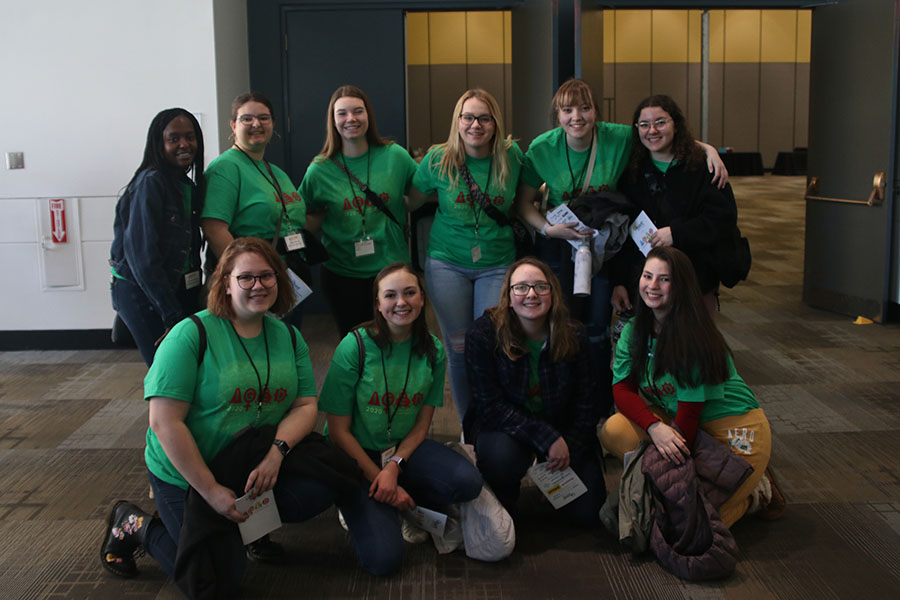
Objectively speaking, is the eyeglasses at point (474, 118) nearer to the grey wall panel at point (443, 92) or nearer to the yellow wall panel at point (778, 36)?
the grey wall panel at point (443, 92)

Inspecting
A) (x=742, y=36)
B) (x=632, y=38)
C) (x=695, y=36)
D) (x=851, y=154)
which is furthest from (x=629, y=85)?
(x=851, y=154)

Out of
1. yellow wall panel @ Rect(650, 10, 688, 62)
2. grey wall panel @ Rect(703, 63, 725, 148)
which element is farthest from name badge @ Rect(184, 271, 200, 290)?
grey wall panel @ Rect(703, 63, 725, 148)

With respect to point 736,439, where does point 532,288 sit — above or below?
above

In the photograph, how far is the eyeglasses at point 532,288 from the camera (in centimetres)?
291

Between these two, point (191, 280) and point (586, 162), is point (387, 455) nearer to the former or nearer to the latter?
point (191, 280)

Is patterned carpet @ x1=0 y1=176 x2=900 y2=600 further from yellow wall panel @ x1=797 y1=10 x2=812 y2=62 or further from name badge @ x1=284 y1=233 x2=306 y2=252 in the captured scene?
yellow wall panel @ x1=797 y1=10 x2=812 y2=62

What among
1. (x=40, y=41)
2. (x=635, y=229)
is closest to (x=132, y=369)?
(x=40, y=41)

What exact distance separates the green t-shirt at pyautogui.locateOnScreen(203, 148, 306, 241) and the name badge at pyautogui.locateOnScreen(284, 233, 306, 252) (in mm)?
41

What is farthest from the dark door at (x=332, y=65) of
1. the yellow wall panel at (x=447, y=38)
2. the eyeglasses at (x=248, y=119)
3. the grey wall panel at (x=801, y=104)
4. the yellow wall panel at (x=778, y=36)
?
the grey wall panel at (x=801, y=104)

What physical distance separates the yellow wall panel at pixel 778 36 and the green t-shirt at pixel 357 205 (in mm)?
16385

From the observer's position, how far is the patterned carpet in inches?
103

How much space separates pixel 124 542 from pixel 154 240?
98 cm

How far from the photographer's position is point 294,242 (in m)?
3.32

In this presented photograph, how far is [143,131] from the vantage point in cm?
549
